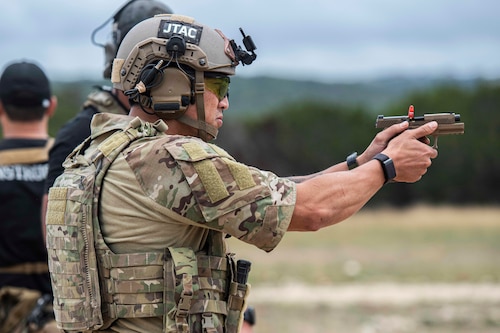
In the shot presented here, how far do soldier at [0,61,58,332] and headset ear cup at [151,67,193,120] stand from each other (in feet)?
8.30

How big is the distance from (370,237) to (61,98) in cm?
3802

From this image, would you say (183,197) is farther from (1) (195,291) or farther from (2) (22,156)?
(2) (22,156)

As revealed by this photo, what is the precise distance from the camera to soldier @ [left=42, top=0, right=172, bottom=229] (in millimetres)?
5559

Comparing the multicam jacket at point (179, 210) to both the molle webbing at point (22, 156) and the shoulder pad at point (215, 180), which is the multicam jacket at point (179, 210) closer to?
the shoulder pad at point (215, 180)

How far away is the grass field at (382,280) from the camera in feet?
42.6

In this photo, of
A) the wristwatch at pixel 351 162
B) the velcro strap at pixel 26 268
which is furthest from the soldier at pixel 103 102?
the wristwatch at pixel 351 162

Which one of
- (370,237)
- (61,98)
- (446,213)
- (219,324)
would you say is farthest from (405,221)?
(61,98)

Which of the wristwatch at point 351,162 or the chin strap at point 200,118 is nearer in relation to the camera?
the chin strap at point 200,118

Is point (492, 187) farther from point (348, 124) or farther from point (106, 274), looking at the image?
point (106, 274)

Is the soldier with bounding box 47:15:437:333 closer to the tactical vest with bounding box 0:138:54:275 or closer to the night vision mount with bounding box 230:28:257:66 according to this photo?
the night vision mount with bounding box 230:28:257:66

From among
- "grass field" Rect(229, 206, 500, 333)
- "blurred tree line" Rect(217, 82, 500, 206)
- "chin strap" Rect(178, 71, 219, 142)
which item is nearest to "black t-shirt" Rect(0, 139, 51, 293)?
"chin strap" Rect(178, 71, 219, 142)

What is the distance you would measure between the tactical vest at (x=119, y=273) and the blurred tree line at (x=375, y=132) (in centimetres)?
3656

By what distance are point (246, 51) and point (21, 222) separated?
2.69 meters

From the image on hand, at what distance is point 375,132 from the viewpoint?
41.1 meters
